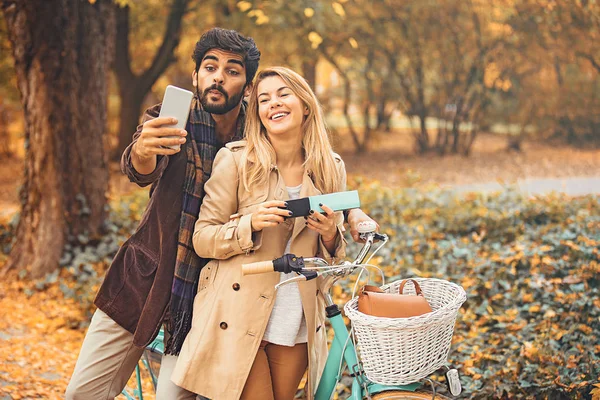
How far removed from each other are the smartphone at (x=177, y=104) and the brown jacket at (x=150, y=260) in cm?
25

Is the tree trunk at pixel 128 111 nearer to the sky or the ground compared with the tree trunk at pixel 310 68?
nearer to the ground

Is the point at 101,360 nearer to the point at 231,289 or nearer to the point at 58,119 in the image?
the point at 231,289

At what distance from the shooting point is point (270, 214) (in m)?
2.39

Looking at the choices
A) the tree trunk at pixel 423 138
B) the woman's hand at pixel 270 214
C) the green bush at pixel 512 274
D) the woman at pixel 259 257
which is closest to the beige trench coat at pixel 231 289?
the woman at pixel 259 257

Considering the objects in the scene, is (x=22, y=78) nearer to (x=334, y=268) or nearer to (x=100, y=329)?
(x=100, y=329)

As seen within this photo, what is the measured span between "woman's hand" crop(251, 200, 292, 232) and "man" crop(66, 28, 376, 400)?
387 millimetres

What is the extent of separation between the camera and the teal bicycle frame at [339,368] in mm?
2535

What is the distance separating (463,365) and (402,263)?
5.54 feet

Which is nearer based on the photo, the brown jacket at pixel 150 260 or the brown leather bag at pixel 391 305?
the brown leather bag at pixel 391 305

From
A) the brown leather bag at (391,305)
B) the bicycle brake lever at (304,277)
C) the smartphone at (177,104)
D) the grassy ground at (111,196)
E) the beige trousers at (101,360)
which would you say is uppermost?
the smartphone at (177,104)

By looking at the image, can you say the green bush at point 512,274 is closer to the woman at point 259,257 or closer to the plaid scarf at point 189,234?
the woman at point 259,257

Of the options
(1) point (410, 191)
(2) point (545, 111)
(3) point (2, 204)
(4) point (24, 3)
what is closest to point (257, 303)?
(4) point (24, 3)

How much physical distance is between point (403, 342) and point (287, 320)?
0.58 meters

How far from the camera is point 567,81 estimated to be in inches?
474
